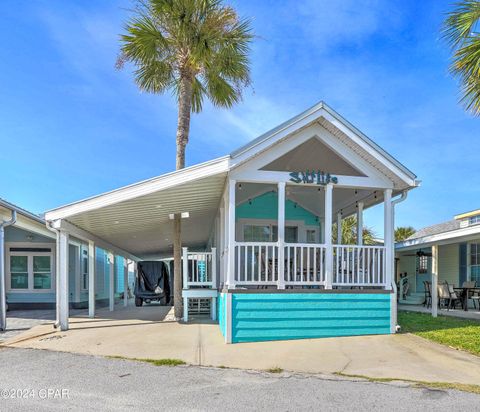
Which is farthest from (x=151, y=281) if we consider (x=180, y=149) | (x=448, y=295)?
(x=448, y=295)

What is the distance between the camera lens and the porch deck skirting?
7312mm

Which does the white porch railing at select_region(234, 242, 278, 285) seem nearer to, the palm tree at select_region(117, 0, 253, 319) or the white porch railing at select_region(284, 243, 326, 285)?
the white porch railing at select_region(284, 243, 326, 285)

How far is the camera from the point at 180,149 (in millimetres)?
11094

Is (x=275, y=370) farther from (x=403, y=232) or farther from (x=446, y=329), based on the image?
(x=403, y=232)

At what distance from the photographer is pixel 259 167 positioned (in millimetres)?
7938

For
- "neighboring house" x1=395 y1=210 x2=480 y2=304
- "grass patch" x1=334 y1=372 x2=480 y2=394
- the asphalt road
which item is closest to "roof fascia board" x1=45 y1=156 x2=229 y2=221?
the asphalt road

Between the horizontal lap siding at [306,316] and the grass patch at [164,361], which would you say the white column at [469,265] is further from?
the grass patch at [164,361]

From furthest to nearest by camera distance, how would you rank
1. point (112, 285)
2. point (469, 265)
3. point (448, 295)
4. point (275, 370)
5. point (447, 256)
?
1. point (447, 256)
2. point (112, 285)
3. point (469, 265)
4. point (448, 295)
5. point (275, 370)

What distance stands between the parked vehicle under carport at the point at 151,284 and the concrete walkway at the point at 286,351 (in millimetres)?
8135

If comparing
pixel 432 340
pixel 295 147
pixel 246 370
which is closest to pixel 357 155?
pixel 295 147

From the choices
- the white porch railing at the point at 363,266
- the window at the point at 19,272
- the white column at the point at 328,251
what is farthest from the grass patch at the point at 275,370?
the window at the point at 19,272

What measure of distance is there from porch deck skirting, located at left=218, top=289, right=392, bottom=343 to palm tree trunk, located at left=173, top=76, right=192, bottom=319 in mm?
3648

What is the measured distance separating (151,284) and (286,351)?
11.8 metres

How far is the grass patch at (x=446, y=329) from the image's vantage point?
6972 mm
